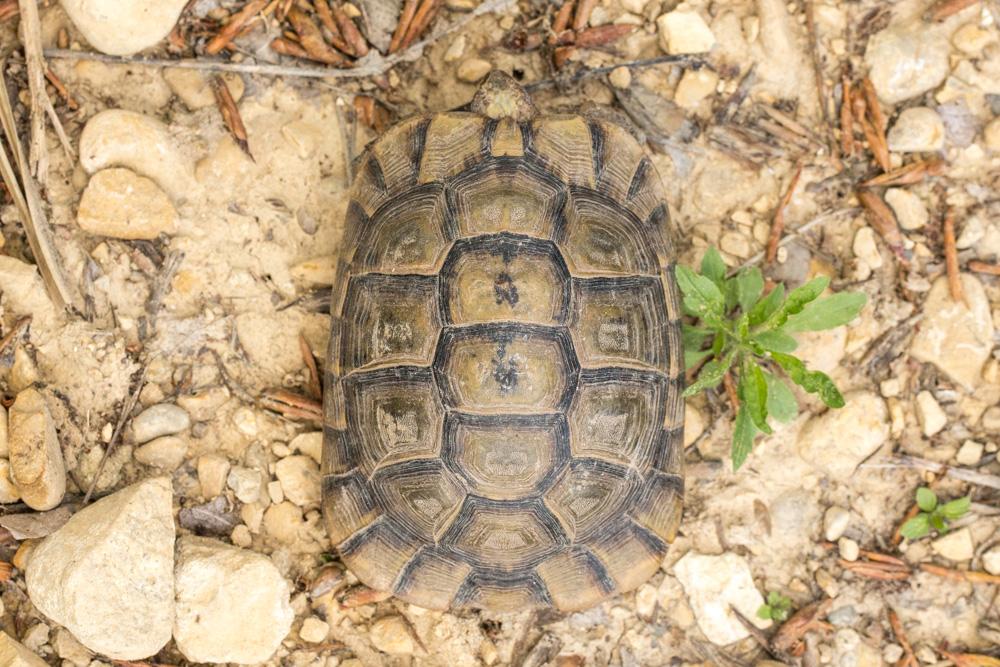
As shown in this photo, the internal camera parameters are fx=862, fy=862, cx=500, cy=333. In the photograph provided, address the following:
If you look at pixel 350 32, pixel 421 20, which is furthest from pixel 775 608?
pixel 350 32

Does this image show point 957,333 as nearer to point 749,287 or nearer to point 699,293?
point 749,287

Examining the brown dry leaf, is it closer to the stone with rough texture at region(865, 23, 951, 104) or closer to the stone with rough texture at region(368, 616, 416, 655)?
the stone with rough texture at region(368, 616, 416, 655)

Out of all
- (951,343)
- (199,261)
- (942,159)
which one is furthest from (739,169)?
(199,261)

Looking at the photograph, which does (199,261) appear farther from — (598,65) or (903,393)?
(903,393)

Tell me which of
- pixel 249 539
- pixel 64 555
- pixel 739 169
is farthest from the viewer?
pixel 739 169

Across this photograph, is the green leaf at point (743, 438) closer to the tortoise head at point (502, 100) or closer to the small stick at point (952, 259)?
the small stick at point (952, 259)

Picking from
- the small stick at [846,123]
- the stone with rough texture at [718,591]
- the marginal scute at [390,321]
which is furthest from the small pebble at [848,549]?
the marginal scute at [390,321]
